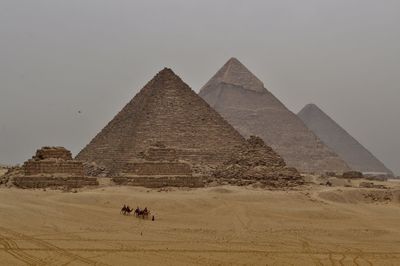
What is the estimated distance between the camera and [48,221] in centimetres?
1670

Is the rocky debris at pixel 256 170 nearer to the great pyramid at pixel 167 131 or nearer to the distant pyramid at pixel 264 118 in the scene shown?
the great pyramid at pixel 167 131

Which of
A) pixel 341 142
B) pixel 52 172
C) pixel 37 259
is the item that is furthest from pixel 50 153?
pixel 341 142

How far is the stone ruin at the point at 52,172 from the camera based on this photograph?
92.0ft

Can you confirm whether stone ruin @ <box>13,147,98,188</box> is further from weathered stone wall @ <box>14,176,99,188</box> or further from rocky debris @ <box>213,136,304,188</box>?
rocky debris @ <box>213,136,304,188</box>

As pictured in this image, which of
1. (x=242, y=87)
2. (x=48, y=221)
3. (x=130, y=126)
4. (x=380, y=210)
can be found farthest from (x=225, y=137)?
(x=242, y=87)

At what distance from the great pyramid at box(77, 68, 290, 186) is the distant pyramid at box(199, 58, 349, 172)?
34021 mm

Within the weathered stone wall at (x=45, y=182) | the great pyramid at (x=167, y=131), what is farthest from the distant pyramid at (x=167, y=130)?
the weathered stone wall at (x=45, y=182)

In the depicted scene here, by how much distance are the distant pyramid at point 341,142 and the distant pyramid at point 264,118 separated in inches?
1137

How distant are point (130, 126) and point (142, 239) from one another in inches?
1352

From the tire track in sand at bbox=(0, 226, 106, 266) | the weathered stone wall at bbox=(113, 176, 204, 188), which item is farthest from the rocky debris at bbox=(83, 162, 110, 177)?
the tire track in sand at bbox=(0, 226, 106, 266)

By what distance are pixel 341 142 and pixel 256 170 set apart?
88760mm

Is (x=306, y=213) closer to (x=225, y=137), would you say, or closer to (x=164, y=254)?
(x=164, y=254)

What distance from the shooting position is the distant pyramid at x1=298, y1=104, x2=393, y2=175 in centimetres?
11425

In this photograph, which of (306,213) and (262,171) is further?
(262,171)
